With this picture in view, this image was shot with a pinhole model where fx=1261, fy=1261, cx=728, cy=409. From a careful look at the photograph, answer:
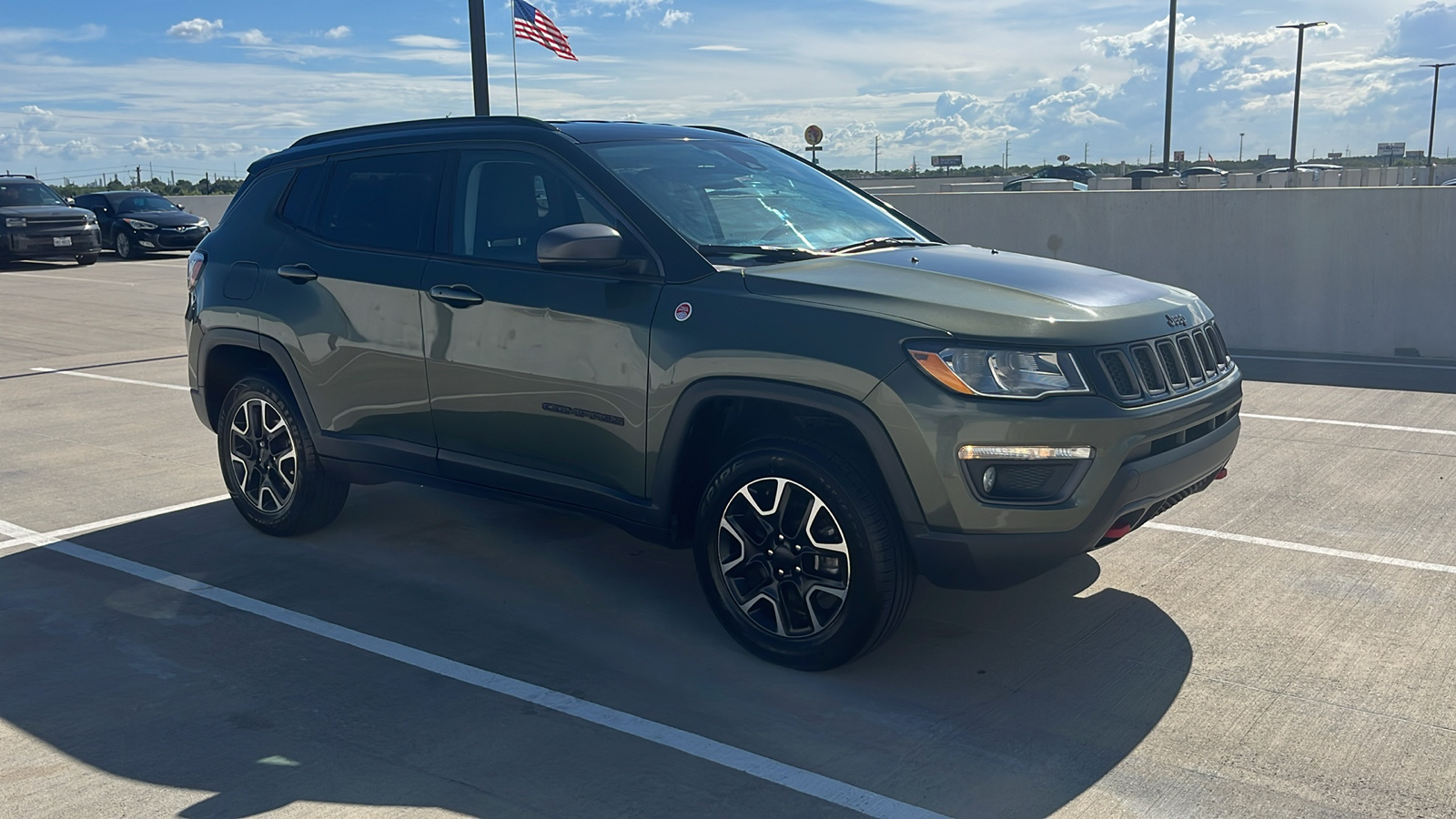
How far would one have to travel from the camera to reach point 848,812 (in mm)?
3420

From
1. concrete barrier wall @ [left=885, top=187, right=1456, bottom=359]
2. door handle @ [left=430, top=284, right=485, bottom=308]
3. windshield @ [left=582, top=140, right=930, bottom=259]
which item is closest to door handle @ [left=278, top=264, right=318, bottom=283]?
door handle @ [left=430, top=284, right=485, bottom=308]

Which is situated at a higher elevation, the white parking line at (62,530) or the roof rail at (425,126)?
the roof rail at (425,126)

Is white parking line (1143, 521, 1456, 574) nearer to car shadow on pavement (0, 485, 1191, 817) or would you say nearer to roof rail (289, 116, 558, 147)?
car shadow on pavement (0, 485, 1191, 817)

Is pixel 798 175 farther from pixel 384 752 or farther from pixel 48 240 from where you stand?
pixel 48 240

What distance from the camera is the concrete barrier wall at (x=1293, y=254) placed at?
11.4m

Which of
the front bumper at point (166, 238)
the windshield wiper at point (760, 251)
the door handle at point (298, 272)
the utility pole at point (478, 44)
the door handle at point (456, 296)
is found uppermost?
the utility pole at point (478, 44)

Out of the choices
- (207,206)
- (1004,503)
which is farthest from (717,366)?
(207,206)

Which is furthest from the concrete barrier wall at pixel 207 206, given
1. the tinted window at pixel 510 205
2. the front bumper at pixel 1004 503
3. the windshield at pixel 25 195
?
the front bumper at pixel 1004 503

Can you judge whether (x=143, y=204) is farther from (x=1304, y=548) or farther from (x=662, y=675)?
(x=1304, y=548)

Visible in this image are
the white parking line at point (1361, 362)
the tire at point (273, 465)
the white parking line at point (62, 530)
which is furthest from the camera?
the white parking line at point (1361, 362)

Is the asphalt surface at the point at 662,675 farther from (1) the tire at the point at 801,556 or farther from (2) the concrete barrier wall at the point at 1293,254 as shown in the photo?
(2) the concrete barrier wall at the point at 1293,254

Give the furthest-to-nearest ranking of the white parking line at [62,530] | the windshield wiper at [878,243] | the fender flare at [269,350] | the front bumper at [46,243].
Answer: the front bumper at [46,243] < the white parking line at [62,530] < the fender flare at [269,350] < the windshield wiper at [878,243]

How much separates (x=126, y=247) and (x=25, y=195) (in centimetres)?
304

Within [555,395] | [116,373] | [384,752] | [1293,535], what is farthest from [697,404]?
[116,373]
